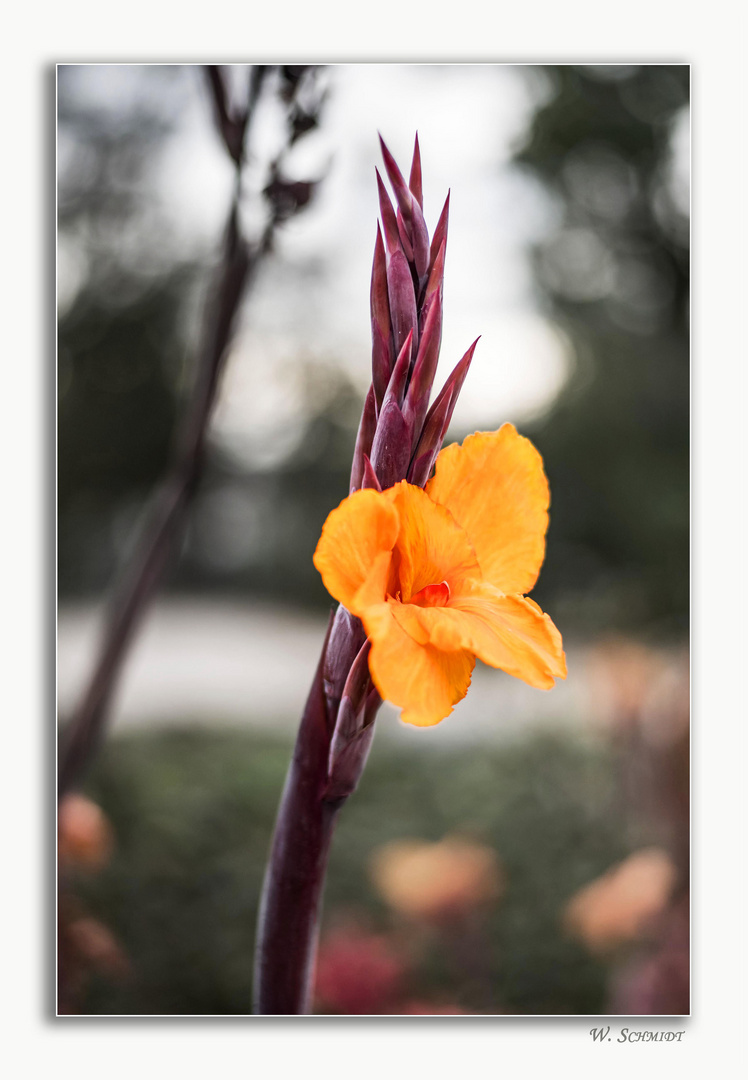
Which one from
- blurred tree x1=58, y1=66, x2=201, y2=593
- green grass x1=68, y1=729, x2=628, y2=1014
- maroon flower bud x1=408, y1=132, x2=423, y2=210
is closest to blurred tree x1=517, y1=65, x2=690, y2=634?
green grass x1=68, y1=729, x2=628, y2=1014

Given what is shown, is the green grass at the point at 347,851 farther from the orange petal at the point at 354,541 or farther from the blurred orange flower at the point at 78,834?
the orange petal at the point at 354,541

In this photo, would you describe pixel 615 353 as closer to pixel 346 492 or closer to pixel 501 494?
pixel 346 492

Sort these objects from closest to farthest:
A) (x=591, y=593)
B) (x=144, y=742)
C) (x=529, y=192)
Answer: (x=529, y=192) → (x=591, y=593) → (x=144, y=742)

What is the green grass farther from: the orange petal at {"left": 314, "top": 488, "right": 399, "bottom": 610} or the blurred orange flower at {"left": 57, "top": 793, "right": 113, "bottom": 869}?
the orange petal at {"left": 314, "top": 488, "right": 399, "bottom": 610}

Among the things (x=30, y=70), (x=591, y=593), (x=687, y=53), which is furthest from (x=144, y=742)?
(x=687, y=53)

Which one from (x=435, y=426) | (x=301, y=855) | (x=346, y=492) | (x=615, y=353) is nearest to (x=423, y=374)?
(x=435, y=426)

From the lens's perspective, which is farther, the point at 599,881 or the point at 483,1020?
the point at 599,881

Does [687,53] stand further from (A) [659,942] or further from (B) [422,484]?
(A) [659,942]
